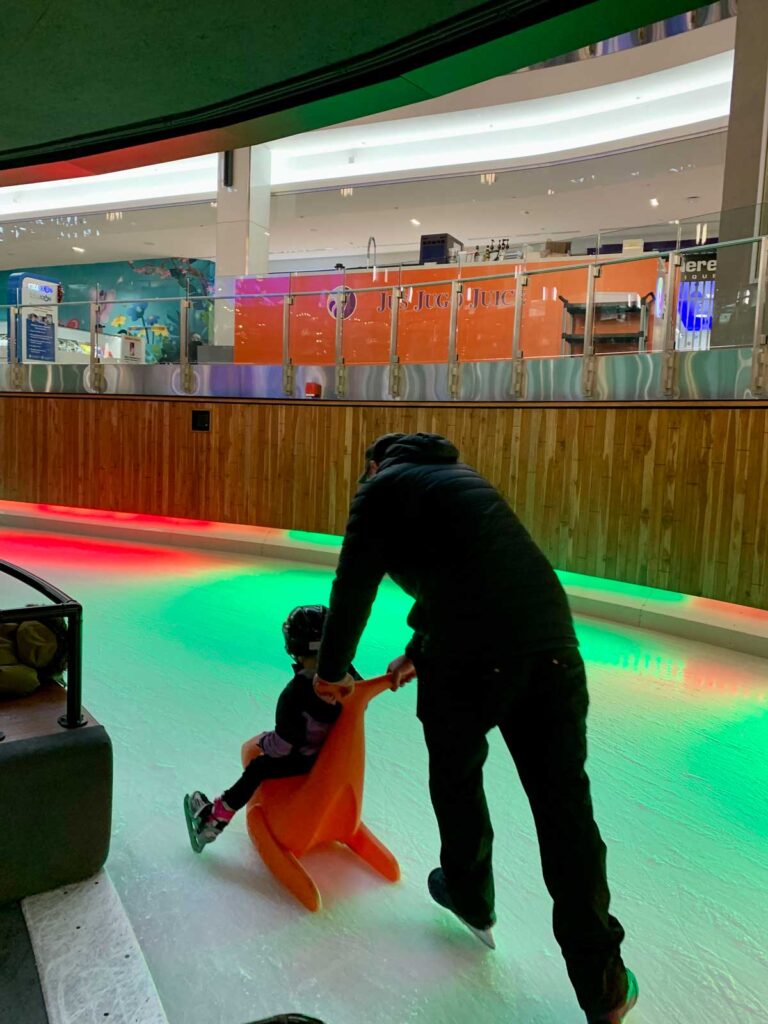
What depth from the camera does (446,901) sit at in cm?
Result: 184

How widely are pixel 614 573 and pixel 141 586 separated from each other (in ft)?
12.5

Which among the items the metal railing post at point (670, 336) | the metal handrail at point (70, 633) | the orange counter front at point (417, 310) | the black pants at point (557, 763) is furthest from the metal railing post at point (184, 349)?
the black pants at point (557, 763)

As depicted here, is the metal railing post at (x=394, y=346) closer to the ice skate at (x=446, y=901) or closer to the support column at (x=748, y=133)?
the support column at (x=748, y=133)

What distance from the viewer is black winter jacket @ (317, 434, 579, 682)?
153cm

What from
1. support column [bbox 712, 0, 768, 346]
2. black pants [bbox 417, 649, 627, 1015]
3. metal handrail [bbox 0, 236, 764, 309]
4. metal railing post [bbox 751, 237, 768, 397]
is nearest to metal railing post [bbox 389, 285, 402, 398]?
metal handrail [bbox 0, 236, 764, 309]

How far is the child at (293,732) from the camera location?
1.99m

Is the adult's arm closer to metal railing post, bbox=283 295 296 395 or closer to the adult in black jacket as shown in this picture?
the adult in black jacket

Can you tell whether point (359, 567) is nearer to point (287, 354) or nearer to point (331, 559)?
point (331, 559)

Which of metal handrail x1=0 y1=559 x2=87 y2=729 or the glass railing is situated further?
the glass railing

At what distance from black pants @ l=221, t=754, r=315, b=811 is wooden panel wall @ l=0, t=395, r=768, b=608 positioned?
4.05 m

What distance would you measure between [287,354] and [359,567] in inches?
266

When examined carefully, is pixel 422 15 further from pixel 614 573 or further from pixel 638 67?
pixel 638 67

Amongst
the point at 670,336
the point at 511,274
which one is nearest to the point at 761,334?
the point at 670,336

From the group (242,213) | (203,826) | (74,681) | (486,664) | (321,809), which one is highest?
(242,213)
